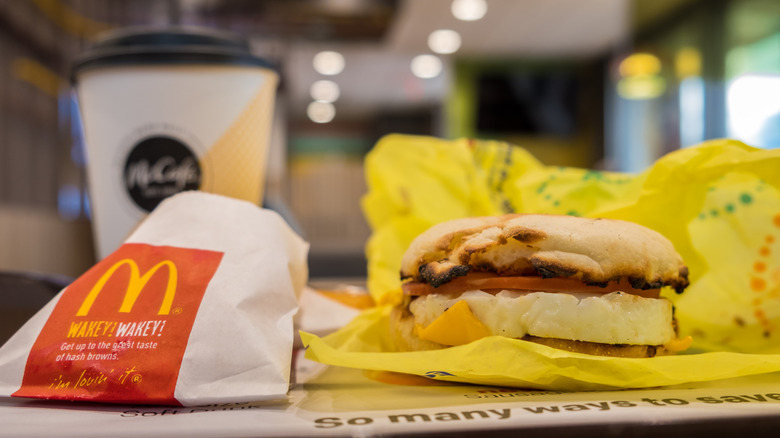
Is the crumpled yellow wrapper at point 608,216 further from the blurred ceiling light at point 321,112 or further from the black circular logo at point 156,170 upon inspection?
the blurred ceiling light at point 321,112

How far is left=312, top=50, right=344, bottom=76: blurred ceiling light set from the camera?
20.4ft

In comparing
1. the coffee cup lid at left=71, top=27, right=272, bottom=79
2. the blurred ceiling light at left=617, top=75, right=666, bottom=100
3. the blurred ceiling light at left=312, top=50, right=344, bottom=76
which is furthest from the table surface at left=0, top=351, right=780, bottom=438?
the blurred ceiling light at left=312, top=50, right=344, bottom=76

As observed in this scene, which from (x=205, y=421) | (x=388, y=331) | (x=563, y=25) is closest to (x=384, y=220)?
(x=388, y=331)

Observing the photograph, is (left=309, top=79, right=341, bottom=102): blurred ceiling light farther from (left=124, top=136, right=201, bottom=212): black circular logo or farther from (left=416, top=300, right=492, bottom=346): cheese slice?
(left=416, top=300, right=492, bottom=346): cheese slice

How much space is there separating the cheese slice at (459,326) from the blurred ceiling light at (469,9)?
4681mm

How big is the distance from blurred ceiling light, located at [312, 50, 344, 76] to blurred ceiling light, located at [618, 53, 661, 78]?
2920mm

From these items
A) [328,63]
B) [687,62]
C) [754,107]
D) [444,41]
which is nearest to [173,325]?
[754,107]

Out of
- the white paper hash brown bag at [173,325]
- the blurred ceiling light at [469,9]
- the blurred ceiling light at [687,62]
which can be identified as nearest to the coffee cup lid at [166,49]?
the white paper hash brown bag at [173,325]

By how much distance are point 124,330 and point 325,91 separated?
6.27 metres

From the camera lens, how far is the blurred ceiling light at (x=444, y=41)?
5754mm

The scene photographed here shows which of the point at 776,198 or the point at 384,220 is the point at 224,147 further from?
the point at 776,198

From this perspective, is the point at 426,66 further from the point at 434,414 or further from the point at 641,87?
the point at 434,414

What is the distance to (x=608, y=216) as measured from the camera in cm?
77

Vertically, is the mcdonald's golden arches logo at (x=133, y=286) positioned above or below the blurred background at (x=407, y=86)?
below
